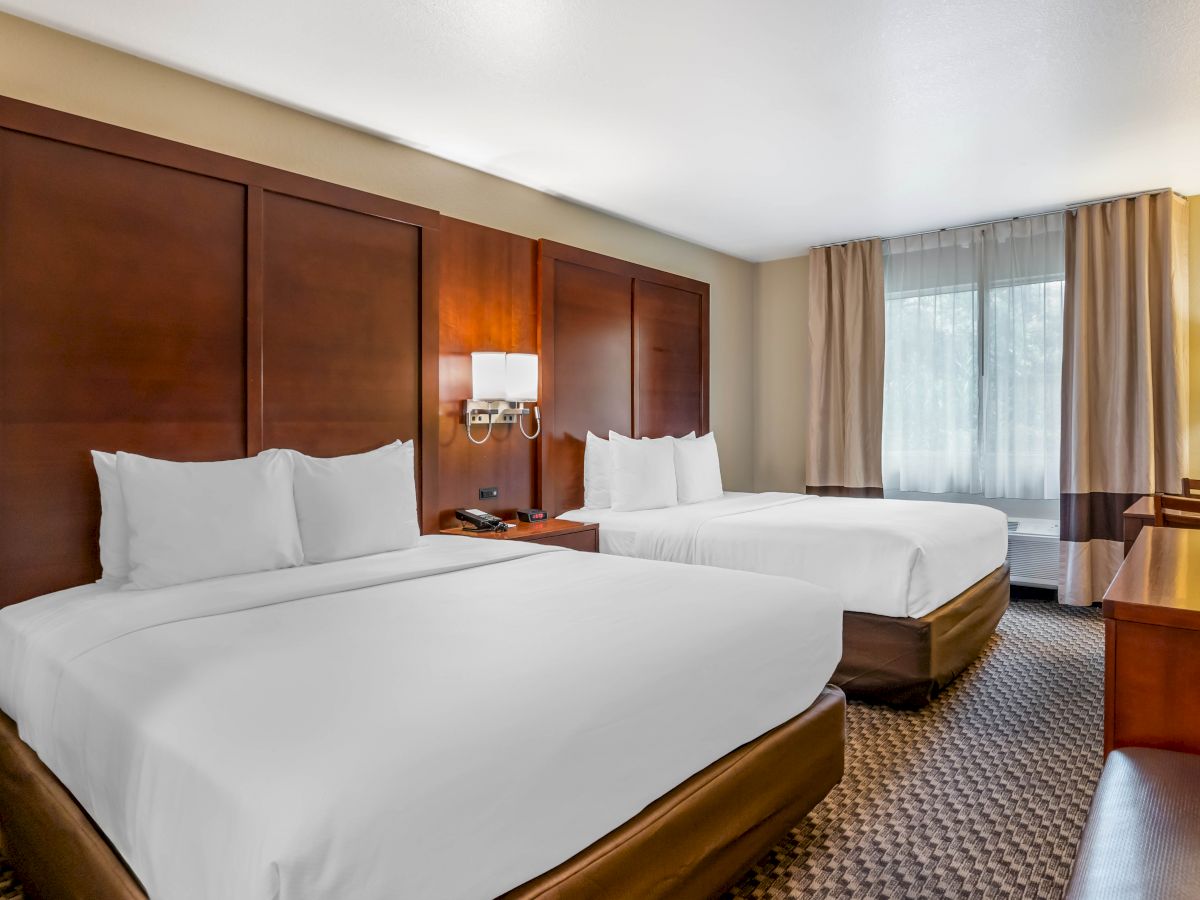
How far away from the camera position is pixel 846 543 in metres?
3.31

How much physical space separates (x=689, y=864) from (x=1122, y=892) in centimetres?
90

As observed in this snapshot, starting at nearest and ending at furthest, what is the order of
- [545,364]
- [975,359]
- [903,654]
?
[903,654]
[545,364]
[975,359]

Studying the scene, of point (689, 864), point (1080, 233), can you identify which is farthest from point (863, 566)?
point (1080, 233)

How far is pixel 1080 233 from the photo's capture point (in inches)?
193

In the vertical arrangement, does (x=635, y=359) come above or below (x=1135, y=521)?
above

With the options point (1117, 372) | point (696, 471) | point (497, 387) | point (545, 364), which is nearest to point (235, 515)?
point (497, 387)

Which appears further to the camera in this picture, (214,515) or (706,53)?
(706,53)

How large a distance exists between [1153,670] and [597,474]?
3462mm

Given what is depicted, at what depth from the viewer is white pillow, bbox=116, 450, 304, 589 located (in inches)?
93.2

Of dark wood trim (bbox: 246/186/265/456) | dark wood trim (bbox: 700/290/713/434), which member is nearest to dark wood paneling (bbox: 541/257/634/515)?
dark wood trim (bbox: 700/290/713/434)

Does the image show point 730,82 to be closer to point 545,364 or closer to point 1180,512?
point 545,364

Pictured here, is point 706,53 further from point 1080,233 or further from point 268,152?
point 1080,233

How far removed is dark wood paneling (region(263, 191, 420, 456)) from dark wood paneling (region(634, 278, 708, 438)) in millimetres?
1922

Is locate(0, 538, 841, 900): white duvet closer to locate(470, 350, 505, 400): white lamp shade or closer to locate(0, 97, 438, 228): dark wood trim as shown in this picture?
locate(0, 97, 438, 228): dark wood trim
